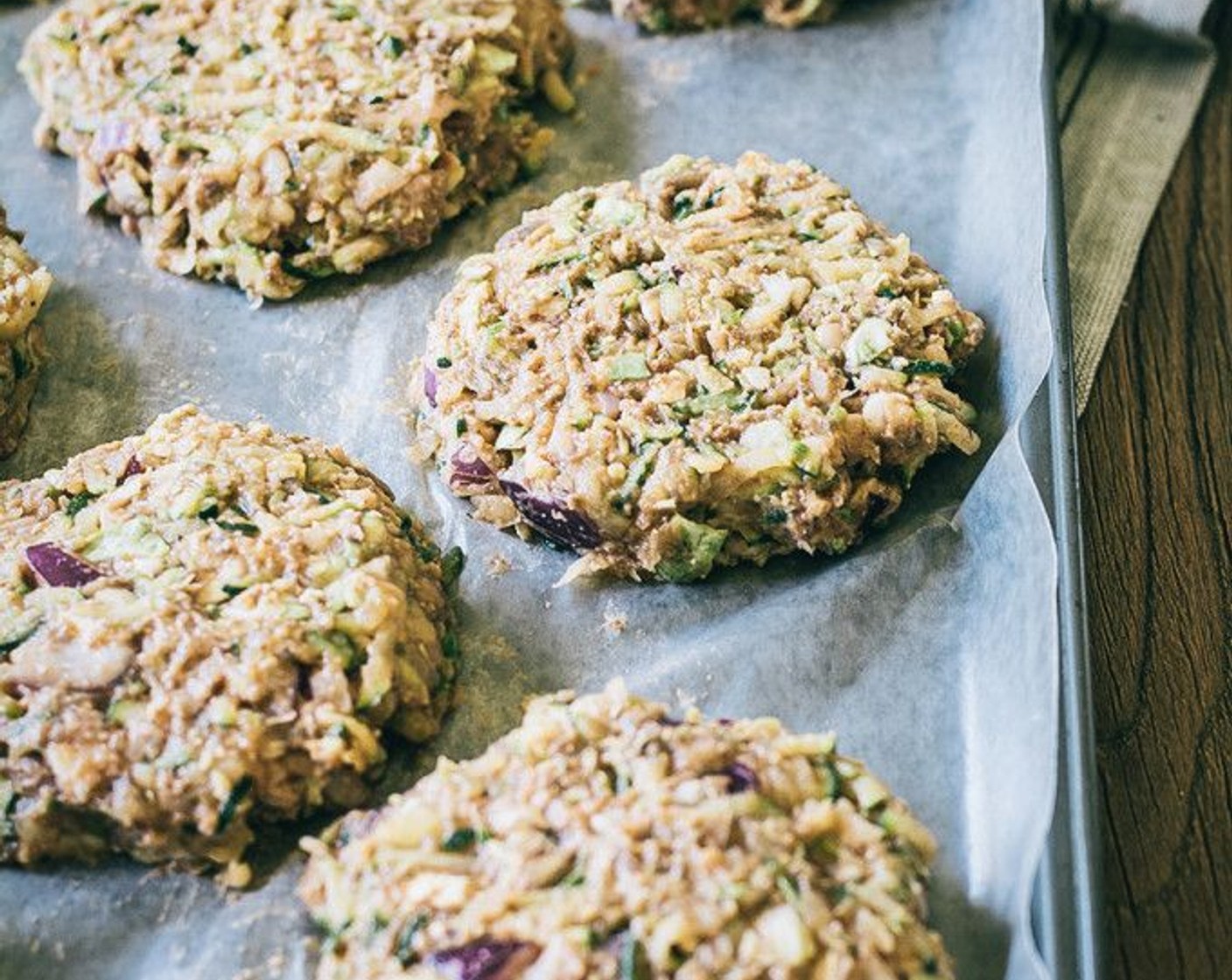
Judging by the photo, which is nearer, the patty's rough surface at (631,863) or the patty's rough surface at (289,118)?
the patty's rough surface at (631,863)

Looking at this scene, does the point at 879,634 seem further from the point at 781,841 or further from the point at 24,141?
the point at 24,141

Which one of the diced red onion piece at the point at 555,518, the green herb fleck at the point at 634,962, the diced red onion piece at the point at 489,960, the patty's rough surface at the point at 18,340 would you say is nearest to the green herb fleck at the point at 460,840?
the diced red onion piece at the point at 489,960

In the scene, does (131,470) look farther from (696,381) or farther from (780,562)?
(780,562)

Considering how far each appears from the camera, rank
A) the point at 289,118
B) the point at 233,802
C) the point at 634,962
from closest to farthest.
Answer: the point at 634,962
the point at 233,802
the point at 289,118

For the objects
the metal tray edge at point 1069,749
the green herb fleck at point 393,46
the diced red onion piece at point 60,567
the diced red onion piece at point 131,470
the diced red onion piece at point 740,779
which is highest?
the green herb fleck at point 393,46

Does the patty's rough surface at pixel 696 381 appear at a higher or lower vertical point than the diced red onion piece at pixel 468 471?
higher

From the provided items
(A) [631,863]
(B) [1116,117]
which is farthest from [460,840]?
(B) [1116,117]

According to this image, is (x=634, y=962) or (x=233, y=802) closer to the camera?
(x=634, y=962)

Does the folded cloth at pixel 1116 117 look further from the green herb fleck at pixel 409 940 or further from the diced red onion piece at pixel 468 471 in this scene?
the green herb fleck at pixel 409 940
